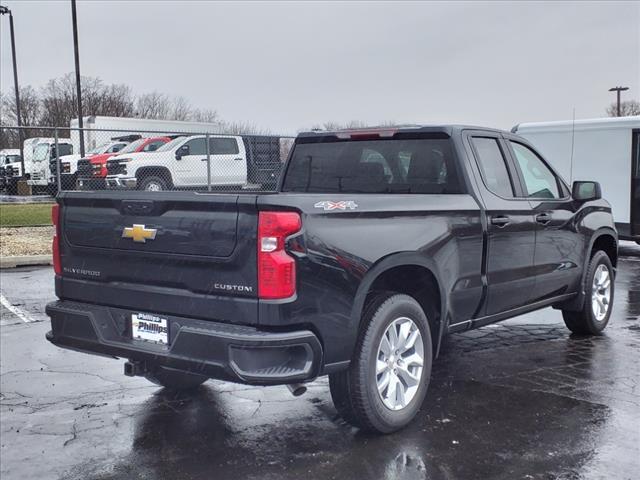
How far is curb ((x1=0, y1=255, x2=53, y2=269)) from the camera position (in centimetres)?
1129

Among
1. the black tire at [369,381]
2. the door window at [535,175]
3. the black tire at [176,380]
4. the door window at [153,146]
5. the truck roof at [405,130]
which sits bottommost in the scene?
the black tire at [176,380]

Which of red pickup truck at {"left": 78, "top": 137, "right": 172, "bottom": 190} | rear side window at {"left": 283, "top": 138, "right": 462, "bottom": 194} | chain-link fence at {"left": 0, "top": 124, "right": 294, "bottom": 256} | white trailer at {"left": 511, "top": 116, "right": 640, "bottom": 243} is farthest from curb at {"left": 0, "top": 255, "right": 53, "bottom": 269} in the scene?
white trailer at {"left": 511, "top": 116, "right": 640, "bottom": 243}

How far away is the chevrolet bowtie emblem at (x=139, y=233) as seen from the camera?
3725 millimetres

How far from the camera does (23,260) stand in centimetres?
1147

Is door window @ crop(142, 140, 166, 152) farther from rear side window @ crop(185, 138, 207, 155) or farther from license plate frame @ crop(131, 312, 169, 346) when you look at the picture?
license plate frame @ crop(131, 312, 169, 346)

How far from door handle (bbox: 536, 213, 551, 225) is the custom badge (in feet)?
7.35

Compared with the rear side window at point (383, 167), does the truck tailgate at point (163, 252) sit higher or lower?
lower

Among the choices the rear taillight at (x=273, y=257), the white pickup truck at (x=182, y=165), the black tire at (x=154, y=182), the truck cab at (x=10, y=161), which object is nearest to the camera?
the rear taillight at (x=273, y=257)

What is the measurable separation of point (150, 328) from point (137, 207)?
0.69m

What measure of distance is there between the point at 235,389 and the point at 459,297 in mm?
1765

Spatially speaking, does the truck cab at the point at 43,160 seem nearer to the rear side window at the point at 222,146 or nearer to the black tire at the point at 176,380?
the rear side window at the point at 222,146

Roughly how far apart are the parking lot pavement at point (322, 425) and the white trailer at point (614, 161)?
7.39m

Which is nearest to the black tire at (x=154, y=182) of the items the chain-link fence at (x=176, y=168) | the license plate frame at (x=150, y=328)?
the chain-link fence at (x=176, y=168)

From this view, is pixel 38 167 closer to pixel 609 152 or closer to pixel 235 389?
pixel 609 152
